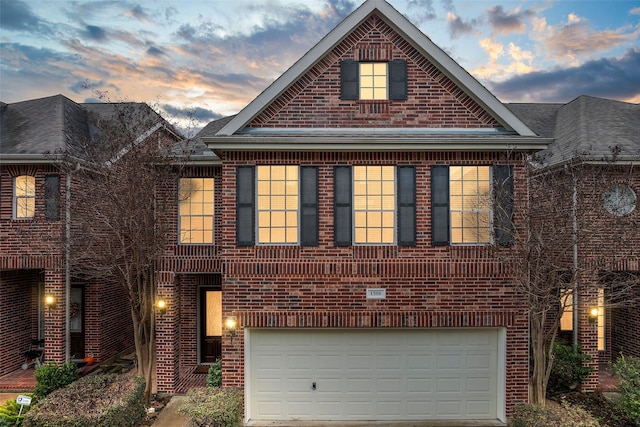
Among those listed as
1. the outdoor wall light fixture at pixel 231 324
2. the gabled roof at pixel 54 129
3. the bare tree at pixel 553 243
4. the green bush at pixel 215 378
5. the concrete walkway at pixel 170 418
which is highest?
the gabled roof at pixel 54 129

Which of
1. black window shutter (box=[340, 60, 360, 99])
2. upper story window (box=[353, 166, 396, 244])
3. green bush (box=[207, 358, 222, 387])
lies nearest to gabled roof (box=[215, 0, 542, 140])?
black window shutter (box=[340, 60, 360, 99])

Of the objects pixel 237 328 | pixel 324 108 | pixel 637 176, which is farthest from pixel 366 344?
pixel 637 176

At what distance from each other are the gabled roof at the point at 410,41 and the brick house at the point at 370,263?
0.03 metres

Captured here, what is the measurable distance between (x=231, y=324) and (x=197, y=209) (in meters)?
3.43

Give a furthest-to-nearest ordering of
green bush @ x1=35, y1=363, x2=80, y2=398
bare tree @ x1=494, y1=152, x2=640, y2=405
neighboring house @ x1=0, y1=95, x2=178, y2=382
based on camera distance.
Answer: neighboring house @ x1=0, y1=95, x2=178, y2=382
green bush @ x1=35, y1=363, x2=80, y2=398
bare tree @ x1=494, y1=152, x2=640, y2=405

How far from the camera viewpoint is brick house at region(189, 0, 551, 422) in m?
8.36

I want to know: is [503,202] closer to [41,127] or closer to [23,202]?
[23,202]

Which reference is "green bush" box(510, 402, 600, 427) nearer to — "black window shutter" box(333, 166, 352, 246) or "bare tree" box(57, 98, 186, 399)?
"black window shutter" box(333, 166, 352, 246)

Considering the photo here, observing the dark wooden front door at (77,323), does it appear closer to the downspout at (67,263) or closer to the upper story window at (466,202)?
the downspout at (67,263)

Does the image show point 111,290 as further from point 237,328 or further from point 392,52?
point 392,52

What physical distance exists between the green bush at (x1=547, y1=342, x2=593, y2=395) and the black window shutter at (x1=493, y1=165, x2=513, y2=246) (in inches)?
162

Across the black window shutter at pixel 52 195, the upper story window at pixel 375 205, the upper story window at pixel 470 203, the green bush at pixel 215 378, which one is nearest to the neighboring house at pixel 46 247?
the black window shutter at pixel 52 195

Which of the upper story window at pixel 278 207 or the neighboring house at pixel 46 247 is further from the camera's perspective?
the neighboring house at pixel 46 247

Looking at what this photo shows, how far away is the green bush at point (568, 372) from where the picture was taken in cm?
948
